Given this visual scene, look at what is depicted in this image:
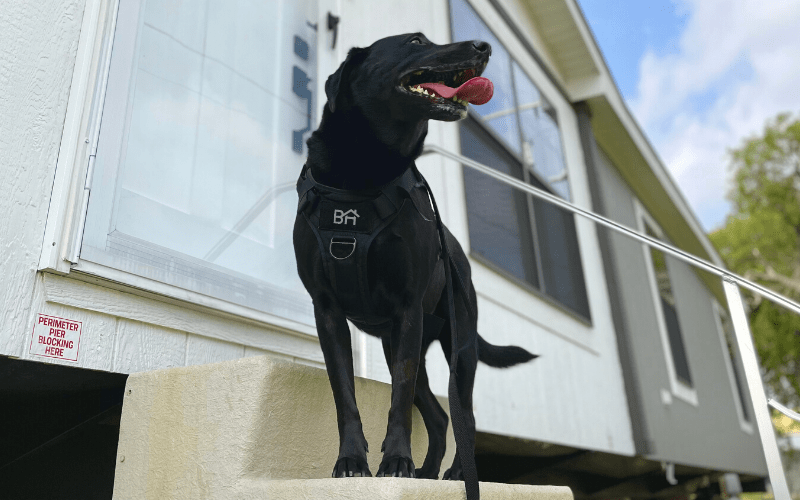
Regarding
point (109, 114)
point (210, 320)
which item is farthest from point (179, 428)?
point (109, 114)

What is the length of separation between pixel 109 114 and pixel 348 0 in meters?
1.97

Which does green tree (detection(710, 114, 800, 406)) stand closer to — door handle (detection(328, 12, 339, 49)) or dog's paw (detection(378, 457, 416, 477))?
door handle (detection(328, 12, 339, 49))

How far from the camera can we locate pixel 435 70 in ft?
5.32

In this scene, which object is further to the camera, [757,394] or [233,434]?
[757,394]

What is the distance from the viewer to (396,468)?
57.5 inches

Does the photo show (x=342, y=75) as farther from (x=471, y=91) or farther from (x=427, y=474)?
(x=427, y=474)

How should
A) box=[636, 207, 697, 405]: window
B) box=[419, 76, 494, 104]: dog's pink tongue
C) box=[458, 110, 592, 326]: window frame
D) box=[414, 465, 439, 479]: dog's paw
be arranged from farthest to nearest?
box=[636, 207, 697, 405]: window
box=[458, 110, 592, 326]: window frame
box=[414, 465, 439, 479]: dog's paw
box=[419, 76, 494, 104]: dog's pink tongue

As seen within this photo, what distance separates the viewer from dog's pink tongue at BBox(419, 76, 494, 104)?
5.21ft

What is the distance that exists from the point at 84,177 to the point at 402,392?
131 cm

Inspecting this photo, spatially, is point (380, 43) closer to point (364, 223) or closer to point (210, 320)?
point (364, 223)

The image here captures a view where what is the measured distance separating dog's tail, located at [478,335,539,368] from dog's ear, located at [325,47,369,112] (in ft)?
3.47

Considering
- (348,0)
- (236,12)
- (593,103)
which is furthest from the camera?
(593,103)

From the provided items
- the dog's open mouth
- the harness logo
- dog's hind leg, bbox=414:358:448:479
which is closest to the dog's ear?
the dog's open mouth

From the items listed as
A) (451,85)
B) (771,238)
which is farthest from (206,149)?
(771,238)
